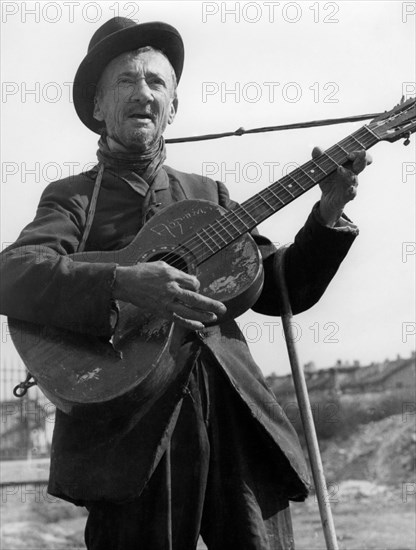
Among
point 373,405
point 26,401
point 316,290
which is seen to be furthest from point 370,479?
point 316,290

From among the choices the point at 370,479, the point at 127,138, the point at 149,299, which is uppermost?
the point at 127,138

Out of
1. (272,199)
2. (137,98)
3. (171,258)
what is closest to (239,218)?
(272,199)

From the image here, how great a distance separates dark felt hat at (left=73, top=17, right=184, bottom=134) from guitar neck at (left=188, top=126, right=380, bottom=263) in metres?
A: 0.66

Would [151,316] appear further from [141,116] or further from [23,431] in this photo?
[23,431]

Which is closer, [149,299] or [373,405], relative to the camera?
[149,299]

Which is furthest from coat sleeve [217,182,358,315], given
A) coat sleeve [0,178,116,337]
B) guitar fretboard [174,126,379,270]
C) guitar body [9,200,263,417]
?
coat sleeve [0,178,116,337]

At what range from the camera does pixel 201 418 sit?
3121 millimetres

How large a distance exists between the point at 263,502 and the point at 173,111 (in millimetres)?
1424

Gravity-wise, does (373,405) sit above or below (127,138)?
below

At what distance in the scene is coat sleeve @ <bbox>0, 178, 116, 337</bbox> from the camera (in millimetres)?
2979

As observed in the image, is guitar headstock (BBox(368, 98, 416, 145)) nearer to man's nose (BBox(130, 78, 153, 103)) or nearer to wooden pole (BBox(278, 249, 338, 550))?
wooden pole (BBox(278, 249, 338, 550))

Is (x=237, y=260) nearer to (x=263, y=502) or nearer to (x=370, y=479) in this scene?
(x=263, y=502)

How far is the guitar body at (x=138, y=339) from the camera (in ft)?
9.39

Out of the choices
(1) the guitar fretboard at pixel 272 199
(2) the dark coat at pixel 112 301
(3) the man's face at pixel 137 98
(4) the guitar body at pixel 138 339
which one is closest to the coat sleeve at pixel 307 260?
(2) the dark coat at pixel 112 301
